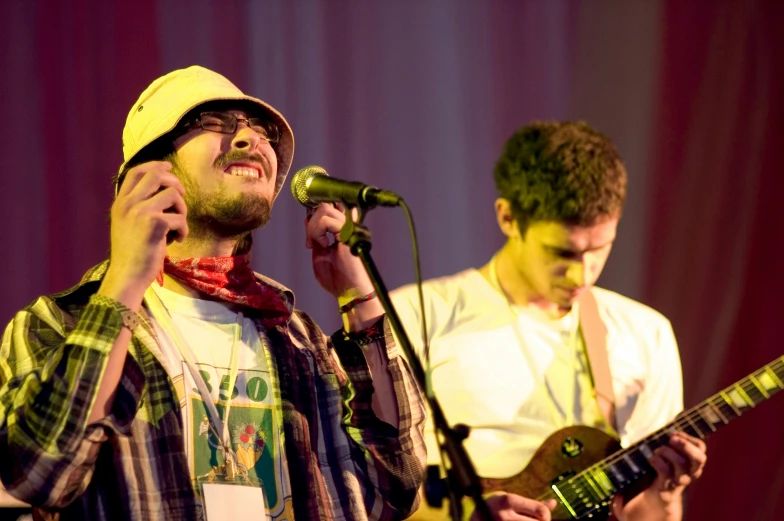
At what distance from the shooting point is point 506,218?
3252 millimetres

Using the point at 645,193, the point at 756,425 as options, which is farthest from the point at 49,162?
the point at 756,425

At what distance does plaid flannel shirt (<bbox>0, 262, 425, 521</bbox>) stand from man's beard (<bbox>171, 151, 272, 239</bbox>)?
7.2 inches

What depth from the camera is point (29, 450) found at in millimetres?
1692

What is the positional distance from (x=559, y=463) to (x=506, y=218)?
0.81 meters

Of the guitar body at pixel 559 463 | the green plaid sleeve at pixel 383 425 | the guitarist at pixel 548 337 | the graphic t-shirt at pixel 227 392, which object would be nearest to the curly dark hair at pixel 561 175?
the guitarist at pixel 548 337

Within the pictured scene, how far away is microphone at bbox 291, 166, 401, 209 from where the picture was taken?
5.83 feet

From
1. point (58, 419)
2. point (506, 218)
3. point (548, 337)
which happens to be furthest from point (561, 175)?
point (58, 419)

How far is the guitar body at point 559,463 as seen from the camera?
9.61ft

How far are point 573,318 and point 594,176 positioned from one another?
49 cm

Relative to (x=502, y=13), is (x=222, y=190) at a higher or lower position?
lower

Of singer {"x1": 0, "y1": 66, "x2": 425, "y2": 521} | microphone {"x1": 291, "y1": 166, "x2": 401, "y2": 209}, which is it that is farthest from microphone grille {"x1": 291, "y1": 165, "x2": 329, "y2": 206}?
singer {"x1": 0, "y1": 66, "x2": 425, "y2": 521}

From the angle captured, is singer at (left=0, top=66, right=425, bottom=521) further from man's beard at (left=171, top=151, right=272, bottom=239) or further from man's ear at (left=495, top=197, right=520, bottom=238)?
man's ear at (left=495, top=197, right=520, bottom=238)

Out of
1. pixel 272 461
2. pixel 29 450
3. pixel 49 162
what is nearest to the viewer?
pixel 29 450

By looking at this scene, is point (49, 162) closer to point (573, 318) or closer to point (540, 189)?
point (540, 189)
